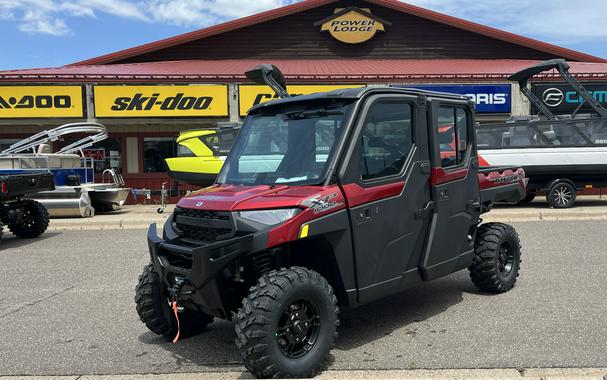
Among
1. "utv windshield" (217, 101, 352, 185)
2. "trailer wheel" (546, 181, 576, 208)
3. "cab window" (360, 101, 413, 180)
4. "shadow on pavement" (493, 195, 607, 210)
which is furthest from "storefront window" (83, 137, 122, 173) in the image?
"cab window" (360, 101, 413, 180)

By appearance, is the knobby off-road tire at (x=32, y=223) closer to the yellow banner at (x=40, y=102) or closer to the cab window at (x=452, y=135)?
the yellow banner at (x=40, y=102)

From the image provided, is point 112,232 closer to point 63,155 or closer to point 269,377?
point 63,155

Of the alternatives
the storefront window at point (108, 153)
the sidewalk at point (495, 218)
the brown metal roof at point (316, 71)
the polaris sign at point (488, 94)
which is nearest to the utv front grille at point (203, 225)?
the sidewalk at point (495, 218)

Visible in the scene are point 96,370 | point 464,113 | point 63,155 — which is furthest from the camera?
point 63,155

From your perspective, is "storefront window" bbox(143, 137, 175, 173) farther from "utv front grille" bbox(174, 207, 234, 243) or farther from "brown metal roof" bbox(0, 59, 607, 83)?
"utv front grille" bbox(174, 207, 234, 243)

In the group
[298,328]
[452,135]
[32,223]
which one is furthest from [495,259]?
[32,223]

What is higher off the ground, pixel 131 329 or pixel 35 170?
pixel 35 170

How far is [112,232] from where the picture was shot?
1184 centimetres

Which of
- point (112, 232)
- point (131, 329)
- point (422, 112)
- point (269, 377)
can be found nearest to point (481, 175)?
point (422, 112)

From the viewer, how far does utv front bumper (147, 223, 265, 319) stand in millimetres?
3561

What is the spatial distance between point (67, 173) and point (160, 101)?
3.72 m

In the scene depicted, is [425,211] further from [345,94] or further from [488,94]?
[488,94]

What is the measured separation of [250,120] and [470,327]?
2.79 m

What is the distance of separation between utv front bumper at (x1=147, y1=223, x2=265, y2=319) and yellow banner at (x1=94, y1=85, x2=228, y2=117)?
41.4 ft
